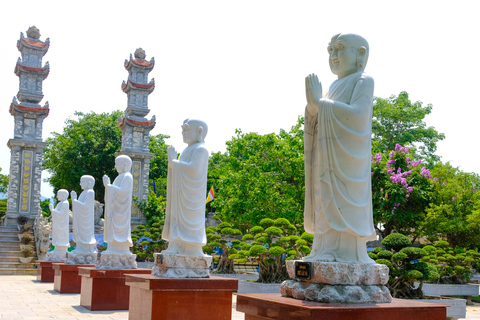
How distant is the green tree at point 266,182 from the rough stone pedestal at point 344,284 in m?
14.1

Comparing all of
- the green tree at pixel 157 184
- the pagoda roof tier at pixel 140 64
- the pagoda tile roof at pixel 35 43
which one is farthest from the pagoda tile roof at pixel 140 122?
the pagoda tile roof at pixel 35 43

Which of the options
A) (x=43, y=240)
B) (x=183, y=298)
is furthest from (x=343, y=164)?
(x=43, y=240)

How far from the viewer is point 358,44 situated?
470cm

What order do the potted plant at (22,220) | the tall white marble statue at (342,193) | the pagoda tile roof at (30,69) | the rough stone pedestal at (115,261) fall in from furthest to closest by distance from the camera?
the pagoda tile roof at (30,69)
the potted plant at (22,220)
the rough stone pedestal at (115,261)
the tall white marble statue at (342,193)

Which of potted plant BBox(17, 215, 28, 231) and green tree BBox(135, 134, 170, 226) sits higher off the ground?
green tree BBox(135, 134, 170, 226)

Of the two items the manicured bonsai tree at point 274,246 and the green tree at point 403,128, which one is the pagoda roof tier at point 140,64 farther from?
the manicured bonsai tree at point 274,246

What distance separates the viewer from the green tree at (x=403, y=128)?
97.1 feet

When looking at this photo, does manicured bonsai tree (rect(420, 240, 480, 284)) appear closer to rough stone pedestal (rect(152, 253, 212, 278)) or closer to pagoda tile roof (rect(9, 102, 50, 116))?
rough stone pedestal (rect(152, 253, 212, 278))

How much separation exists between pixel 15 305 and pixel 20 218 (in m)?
18.1

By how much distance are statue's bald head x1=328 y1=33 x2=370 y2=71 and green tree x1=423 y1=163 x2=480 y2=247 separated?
14910 millimetres

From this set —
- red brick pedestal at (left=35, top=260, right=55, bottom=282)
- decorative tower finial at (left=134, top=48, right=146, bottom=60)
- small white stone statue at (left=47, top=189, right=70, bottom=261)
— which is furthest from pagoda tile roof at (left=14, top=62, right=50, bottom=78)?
red brick pedestal at (left=35, top=260, right=55, bottom=282)

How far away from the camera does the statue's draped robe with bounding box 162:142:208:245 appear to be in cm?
754

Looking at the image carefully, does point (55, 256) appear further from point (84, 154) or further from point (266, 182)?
point (84, 154)

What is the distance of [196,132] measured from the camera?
25.8ft
